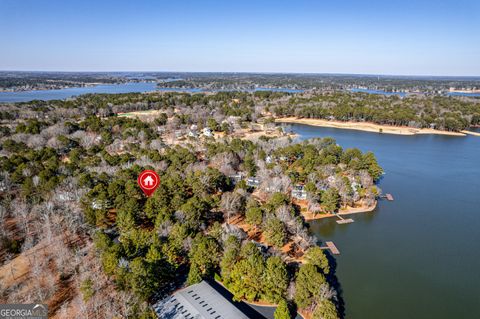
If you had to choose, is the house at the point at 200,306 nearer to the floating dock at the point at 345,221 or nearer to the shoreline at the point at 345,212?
the shoreline at the point at 345,212

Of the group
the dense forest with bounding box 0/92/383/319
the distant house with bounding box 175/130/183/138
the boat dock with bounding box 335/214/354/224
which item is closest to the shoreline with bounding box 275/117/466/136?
the distant house with bounding box 175/130/183/138

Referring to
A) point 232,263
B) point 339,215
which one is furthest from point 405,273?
point 232,263

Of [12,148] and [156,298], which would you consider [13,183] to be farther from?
[156,298]

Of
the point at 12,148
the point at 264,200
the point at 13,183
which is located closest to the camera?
the point at 13,183

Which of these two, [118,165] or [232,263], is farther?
[118,165]

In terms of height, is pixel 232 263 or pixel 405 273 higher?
pixel 232 263

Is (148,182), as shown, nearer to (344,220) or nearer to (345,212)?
(344,220)

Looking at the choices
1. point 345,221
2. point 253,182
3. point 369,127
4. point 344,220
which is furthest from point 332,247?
point 369,127
